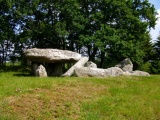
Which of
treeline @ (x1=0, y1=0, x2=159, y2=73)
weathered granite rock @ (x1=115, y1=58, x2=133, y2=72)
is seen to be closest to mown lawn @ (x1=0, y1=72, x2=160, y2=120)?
weathered granite rock @ (x1=115, y1=58, x2=133, y2=72)

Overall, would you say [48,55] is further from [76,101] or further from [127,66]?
[76,101]

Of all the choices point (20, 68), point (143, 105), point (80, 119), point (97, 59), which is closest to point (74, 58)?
point (20, 68)

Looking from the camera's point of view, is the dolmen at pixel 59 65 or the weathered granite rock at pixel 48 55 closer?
the dolmen at pixel 59 65

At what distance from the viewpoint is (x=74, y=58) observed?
77.1 ft

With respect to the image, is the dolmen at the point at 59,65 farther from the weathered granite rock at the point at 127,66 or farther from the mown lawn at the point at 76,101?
the mown lawn at the point at 76,101

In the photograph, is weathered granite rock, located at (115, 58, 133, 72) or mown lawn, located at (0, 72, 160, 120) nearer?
mown lawn, located at (0, 72, 160, 120)

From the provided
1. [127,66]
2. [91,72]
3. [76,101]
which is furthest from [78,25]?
[76,101]

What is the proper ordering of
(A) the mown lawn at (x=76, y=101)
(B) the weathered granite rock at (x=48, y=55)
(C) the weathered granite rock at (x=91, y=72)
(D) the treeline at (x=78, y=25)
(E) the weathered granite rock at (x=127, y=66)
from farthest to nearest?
(D) the treeline at (x=78, y=25) < (E) the weathered granite rock at (x=127, y=66) < (B) the weathered granite rock at (x=48, y=55) < (C) the weathered granite rock at (x=91, y=72) < (A) the mown lawn at (x=76, y=101)

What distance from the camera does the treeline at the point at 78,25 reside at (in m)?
30.3

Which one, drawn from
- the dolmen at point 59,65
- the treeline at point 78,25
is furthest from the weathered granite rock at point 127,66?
the treeline at point 78,25

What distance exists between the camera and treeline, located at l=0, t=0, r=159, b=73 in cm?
3029

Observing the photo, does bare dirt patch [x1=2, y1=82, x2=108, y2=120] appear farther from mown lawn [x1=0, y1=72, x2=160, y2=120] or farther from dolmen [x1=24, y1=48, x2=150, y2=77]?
dolmen [x1=24, y1=48, x2=150, y2=77]

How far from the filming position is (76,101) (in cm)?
1369

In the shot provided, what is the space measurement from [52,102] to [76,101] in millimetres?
1133
